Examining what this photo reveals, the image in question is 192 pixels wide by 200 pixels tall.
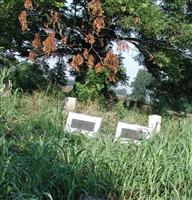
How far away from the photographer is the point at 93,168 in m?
4.41

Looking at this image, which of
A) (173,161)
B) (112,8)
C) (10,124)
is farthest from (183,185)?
(112,8)

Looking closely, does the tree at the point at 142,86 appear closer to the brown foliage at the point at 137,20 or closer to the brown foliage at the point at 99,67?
the brown foliage at the point at 99,67

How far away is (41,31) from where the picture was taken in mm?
12500

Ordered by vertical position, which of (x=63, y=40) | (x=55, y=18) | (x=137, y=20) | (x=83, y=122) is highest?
(x=137, y=20)

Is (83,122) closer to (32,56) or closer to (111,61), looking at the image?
(111,61)

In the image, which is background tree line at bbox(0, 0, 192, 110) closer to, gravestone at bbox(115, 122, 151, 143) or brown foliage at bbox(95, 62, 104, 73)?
brown foliage at bbox(95, 62, 104, 73)

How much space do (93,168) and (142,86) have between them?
15.4 metres

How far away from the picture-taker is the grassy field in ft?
12.8

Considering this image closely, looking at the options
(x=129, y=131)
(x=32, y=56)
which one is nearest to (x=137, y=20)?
(x=32, y=56)

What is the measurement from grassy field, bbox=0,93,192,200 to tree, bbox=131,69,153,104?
30.1 ft

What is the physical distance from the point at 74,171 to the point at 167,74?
10.00m

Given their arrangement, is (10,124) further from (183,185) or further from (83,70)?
(83,70)

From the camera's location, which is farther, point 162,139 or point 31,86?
point 31,86

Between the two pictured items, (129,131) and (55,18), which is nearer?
(129,131)
